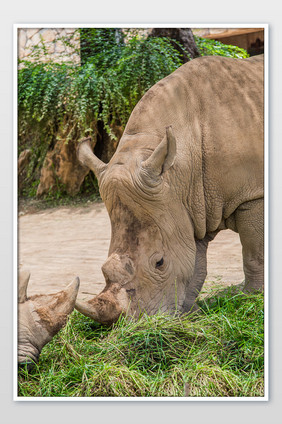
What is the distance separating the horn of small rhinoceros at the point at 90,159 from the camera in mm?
4801

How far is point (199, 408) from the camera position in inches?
166

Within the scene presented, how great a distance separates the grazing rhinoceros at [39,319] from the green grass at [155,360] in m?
0.14

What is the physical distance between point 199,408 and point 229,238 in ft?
10.1

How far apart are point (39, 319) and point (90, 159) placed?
125 centimetres

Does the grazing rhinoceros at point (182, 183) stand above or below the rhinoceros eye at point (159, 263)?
above

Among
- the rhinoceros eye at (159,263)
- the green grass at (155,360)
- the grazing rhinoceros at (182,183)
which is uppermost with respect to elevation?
Result: the grazing rhinoceros at (182,183)

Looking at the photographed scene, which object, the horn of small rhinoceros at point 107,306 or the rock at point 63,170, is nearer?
the horn of small rhinoceros at point 107,306

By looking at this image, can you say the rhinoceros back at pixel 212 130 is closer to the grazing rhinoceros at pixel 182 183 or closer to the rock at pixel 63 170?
the grazing rhinoceros at pixel 182 183

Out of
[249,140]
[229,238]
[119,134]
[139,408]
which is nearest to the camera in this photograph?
[139,408]

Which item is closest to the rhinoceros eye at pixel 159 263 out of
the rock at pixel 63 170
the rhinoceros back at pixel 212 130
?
the rhinoceros back at pixel 212 130

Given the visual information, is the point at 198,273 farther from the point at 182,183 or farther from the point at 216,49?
the point at 216,49

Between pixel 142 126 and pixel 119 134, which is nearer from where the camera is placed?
pixel 142 126
